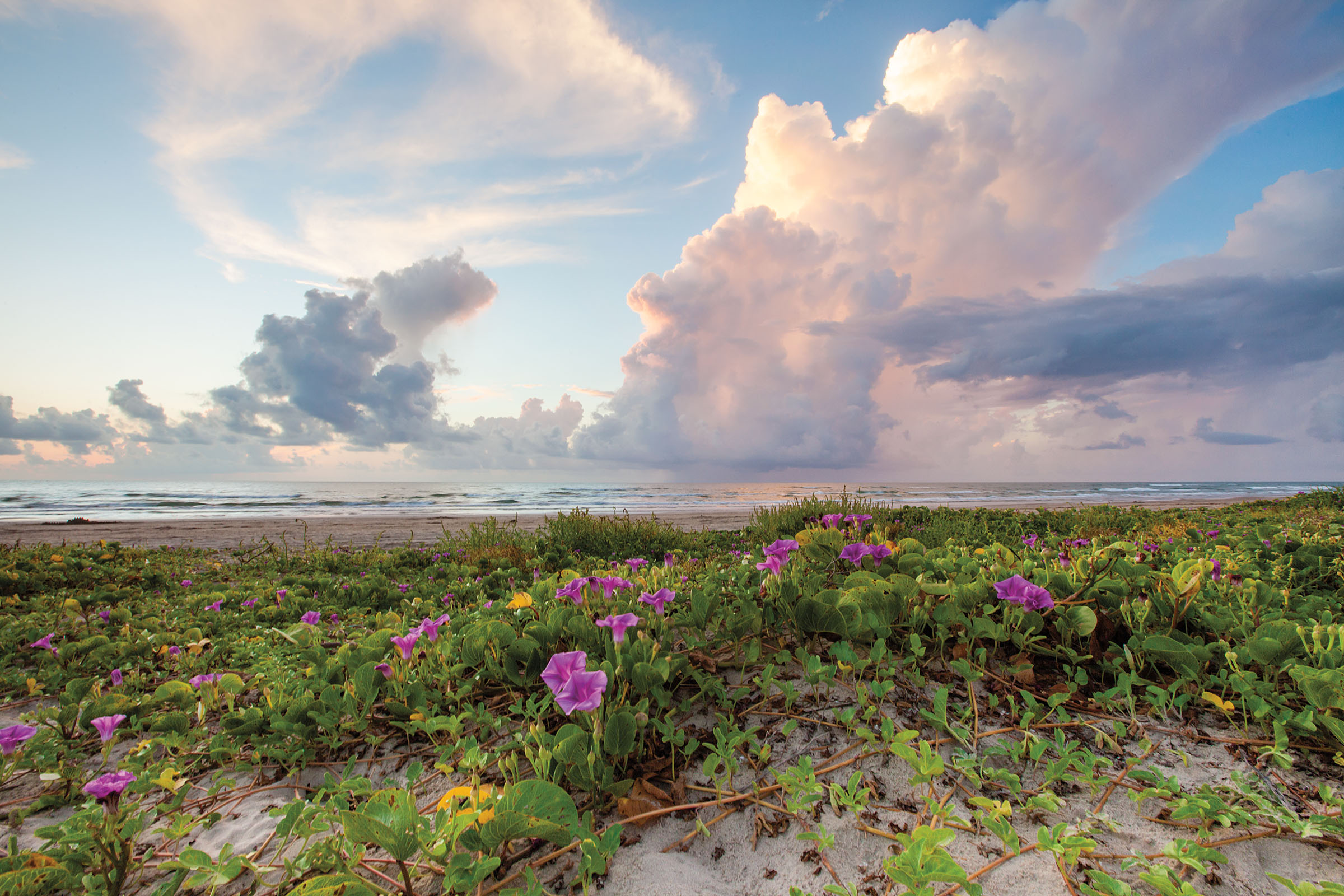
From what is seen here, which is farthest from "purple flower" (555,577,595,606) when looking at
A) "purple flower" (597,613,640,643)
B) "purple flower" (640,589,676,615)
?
"purple flower" (597,613,640,643)

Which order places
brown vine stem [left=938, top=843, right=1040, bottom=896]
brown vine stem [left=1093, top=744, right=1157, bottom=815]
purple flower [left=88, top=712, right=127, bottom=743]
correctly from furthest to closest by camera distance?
purple flower [left=88, top=712, right=127, bottom=743] < brown vine stem [left=1093, top=744, right=1157, bottom=815] < brown vine stem [left=938, top=843, right=1040, bottom=896]

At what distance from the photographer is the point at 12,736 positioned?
87.7 inches

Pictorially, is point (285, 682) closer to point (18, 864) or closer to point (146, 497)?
point (18, 864)

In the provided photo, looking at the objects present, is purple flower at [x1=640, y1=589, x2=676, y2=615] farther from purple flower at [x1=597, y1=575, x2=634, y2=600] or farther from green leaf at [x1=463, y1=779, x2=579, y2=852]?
green leaf at [x1=463, y1=779, x2=579, y2=852]

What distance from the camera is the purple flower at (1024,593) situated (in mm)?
2328

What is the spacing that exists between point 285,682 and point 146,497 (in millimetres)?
42186

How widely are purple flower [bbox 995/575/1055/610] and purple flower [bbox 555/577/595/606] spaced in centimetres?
183

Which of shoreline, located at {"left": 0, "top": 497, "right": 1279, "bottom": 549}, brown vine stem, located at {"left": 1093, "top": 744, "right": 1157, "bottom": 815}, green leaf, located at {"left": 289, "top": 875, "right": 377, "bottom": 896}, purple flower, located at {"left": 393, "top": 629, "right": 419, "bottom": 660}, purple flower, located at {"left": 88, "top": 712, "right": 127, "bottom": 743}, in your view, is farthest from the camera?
shoreline, located at {"left": 0, "top": 497, "right": 1279, "bottom": 549}

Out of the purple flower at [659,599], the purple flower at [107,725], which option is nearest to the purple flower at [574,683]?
the purple flower at [659,599]

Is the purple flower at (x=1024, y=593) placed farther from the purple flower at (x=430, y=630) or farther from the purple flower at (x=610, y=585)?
the purple flower at (x=430, y=630)

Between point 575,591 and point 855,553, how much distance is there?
1.44m

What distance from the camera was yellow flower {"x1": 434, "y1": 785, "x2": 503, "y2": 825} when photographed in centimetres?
152

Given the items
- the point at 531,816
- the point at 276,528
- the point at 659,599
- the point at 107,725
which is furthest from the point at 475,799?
the point at 276,528

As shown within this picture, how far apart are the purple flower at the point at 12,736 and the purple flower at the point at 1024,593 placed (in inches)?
157
